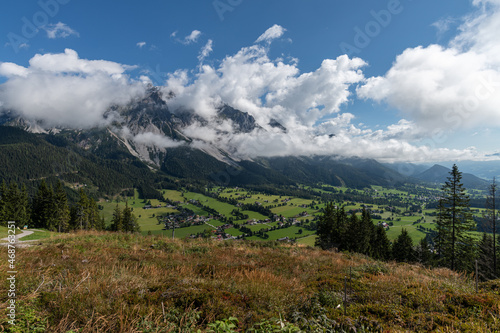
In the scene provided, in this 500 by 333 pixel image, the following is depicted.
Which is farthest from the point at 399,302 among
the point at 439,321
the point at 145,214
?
the point at 145,214

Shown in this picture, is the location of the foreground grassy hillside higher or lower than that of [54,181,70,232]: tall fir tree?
higher

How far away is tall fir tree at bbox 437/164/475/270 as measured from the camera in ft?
88.1

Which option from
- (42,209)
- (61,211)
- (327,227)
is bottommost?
(327,227)

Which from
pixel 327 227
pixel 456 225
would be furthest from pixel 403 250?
pixel 456 225

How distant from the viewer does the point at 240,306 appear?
203 inches

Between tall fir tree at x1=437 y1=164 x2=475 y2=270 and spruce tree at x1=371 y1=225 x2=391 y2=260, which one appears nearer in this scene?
tall fir tree at x1=437 y1=164 x2=475 y2=270

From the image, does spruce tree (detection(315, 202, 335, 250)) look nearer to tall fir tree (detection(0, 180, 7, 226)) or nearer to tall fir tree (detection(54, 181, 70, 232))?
tall fir tree (detection(54, 181, 70, 232))

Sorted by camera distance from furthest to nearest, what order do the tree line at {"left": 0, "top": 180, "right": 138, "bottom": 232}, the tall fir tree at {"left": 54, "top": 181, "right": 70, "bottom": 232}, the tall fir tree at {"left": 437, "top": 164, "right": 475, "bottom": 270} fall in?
1. the tall fir tree at {"left": 54, "top": 181, "right": 70, "bottom": 232}
2. the tree line at {"left": 0, "top": 180, "right": 138, "bottom": 232}
3. the tall fir tree at {"left": 437, "top": 164, "right": 475, "bottom": 270}

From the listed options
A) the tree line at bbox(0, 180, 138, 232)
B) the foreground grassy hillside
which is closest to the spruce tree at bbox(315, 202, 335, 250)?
the foreground grassy hillside

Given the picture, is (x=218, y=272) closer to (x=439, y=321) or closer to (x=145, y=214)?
(x=439, y=321)

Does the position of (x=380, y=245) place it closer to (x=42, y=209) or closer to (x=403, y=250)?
(x=403, y=250)

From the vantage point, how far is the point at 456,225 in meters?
27.2

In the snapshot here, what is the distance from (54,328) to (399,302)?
26.3ft

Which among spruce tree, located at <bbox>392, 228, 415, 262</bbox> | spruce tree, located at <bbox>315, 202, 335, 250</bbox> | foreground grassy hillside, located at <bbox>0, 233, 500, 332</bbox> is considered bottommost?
spruce tree, located at <bbox>392, 228, 415, 262</bbox>
